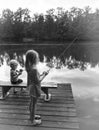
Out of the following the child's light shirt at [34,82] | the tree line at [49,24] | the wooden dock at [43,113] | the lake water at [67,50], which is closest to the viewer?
the child's light shirt at [34,82]

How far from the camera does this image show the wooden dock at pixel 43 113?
3.22m

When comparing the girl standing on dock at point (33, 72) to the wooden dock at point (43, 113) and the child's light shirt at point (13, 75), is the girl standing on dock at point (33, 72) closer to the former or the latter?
the wooden dock at point (43, 113)

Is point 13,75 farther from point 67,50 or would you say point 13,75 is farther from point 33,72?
point 67,50

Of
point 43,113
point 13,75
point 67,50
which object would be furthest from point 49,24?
point 43,113

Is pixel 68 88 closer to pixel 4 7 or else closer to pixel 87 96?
pixel 87 96

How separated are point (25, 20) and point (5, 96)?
42941mm

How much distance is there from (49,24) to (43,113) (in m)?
40.3

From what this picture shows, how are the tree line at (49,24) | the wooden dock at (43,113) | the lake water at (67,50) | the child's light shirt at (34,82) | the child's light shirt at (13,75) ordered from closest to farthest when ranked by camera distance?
the child's light shirt at (34,82)
the wooden dock at (43,113)
the child's light shirt at (13,75)
the lake water at (67,50)
the tree line at (49,24)

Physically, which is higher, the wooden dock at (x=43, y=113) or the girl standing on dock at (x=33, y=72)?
the girl standing on dock at (x=33, y=72)

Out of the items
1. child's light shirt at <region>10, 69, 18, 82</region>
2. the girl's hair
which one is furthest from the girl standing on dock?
child's light shirt at <region>10, 69, 18, 82</region>

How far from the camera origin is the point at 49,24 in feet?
140

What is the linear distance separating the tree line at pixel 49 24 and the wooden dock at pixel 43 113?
1289 inches

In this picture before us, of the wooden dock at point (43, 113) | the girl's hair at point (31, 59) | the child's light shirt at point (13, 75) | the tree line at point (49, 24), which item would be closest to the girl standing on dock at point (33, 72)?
the girl's hair at point (31, 59)

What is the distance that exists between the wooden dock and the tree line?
107 feet
